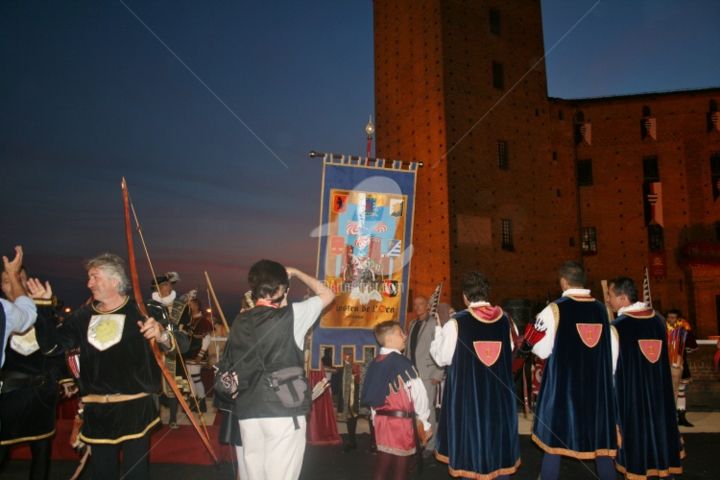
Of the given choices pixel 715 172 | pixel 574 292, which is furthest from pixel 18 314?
pixel 715 172

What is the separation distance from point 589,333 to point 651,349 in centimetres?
80

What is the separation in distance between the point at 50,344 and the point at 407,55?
23605 millimetres

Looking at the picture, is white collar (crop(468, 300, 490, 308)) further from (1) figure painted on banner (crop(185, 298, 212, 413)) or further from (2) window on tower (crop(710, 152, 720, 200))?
(2) window on tower (crop(710, 152, 720, 200))

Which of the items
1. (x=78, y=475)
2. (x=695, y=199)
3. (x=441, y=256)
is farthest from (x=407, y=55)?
(x=78, y=475)

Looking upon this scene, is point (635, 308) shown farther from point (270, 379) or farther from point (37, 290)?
point (37, 290)

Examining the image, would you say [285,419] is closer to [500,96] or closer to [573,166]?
[500,96]

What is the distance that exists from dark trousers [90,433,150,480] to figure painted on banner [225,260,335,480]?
0.92 metres

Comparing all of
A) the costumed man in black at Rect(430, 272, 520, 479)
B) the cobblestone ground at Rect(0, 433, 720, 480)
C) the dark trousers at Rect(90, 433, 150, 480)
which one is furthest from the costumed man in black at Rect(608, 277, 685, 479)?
the dark trousers at Rect(90, 433, 150, 480)

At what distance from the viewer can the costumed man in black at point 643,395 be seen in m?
5.07

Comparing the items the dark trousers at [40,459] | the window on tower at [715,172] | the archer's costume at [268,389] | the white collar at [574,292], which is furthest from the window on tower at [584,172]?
the dark trousers at [40,459]

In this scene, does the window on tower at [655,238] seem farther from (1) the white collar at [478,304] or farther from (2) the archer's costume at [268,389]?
(2) the archer's costume at [268,389]

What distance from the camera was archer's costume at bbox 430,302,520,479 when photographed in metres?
4.71

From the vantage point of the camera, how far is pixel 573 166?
91.8 feet

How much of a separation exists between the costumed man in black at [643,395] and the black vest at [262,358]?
11.3 feet
